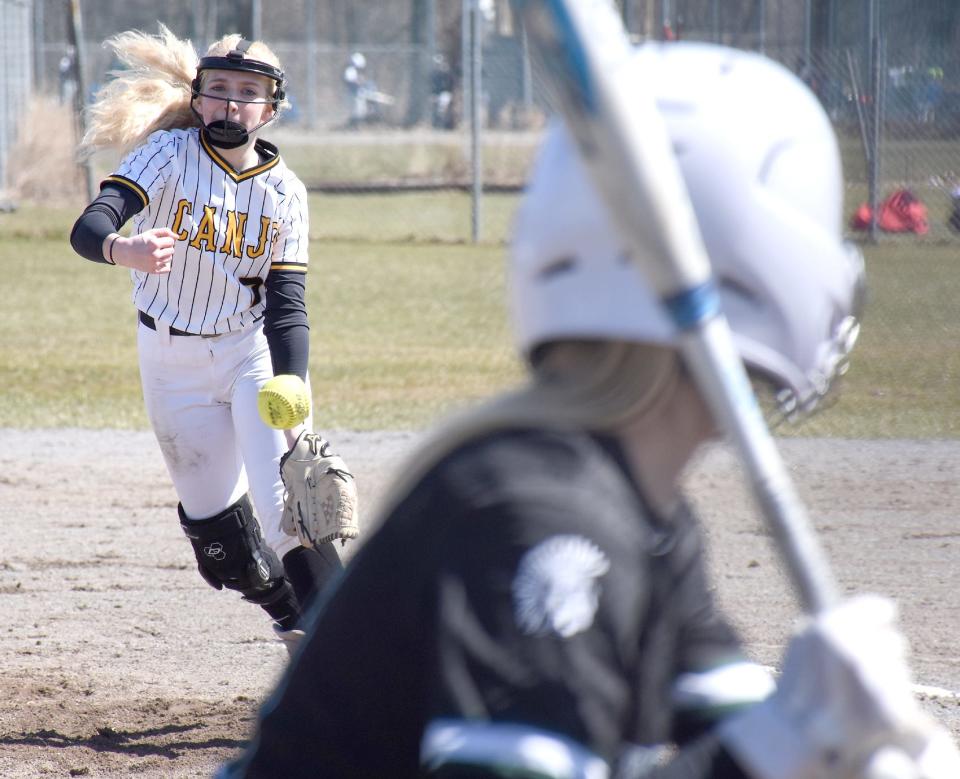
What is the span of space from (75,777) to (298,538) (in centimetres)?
85

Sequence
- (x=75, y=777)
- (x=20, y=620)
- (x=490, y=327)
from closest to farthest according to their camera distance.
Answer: (x=75, y=777)
(x=20, y=620)
(x=490, y=327)

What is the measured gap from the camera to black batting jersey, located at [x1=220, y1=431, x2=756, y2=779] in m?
1.15

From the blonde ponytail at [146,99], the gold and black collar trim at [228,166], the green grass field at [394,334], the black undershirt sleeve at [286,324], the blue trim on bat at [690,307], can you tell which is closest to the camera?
the blue trim on bat at [690,307]

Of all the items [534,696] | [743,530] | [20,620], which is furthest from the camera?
[743,530]

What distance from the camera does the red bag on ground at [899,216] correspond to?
1358 cm

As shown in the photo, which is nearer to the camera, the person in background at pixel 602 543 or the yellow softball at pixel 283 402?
the person in background at pixel 602 543

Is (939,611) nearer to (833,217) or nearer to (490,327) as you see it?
(833,217)

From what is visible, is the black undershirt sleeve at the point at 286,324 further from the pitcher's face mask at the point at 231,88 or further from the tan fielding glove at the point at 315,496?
the pitcher's face mask at the point at 231,88

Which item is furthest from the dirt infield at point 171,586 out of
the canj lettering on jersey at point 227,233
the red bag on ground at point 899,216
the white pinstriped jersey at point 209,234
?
the red bag on ground at point 899,216

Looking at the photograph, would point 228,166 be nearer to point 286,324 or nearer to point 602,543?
point 286,324

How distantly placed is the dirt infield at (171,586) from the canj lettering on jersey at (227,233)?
4.33ft

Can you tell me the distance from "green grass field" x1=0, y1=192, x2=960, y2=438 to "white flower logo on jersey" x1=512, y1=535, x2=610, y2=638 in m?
6.52

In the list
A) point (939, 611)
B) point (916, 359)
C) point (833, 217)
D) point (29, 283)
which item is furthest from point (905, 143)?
point (833, 217)

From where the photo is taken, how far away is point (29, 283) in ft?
43.6
